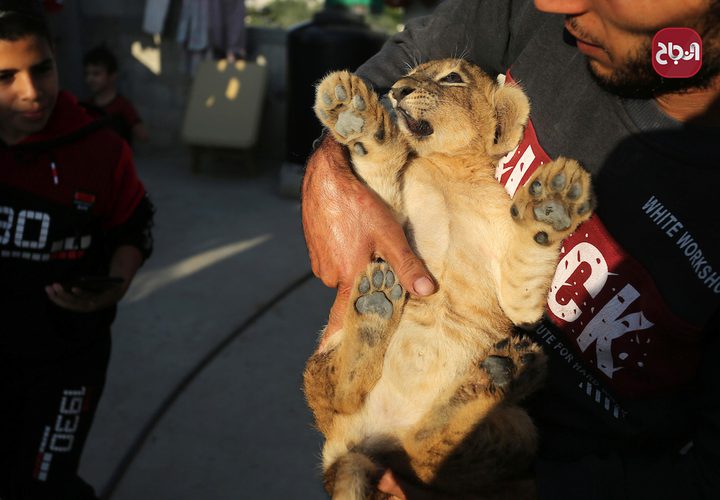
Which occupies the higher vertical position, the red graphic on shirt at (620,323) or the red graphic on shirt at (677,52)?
the red graphic on shirt at (677,52)

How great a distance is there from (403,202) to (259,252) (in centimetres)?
462

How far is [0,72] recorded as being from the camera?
282 cm

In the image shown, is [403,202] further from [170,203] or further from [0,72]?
[170,203]

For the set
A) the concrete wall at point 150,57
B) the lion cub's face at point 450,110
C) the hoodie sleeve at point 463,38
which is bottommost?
the concrete wall at point 150,57

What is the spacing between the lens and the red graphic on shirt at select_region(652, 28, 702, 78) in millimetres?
1745

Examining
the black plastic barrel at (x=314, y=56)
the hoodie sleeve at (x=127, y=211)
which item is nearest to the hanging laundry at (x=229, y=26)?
the black plastic barrel at (x=314, y=56)

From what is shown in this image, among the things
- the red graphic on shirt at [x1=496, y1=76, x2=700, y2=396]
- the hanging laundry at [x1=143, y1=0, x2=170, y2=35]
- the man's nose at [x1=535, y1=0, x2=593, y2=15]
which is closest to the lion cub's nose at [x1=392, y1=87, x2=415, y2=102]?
the man's nose at [x1=535, y1=0, x2=593, y2=15]

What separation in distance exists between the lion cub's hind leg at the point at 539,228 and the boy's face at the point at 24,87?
1.94 meters

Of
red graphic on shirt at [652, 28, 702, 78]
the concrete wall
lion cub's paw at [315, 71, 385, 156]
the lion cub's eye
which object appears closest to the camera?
red graphic on shirt at [652, 28, 702, 78]

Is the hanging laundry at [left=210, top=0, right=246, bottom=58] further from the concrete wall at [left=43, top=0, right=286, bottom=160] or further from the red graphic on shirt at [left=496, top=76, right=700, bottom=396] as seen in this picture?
the red graphic on shirt at [left=496, top=76, right=700, bottom=396]

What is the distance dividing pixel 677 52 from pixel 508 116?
62 centimetres

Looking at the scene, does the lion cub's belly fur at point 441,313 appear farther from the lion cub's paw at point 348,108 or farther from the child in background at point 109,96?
the child in background at point 109,96

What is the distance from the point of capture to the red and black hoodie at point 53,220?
2889 mm

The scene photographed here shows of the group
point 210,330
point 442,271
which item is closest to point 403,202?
point 442,271
